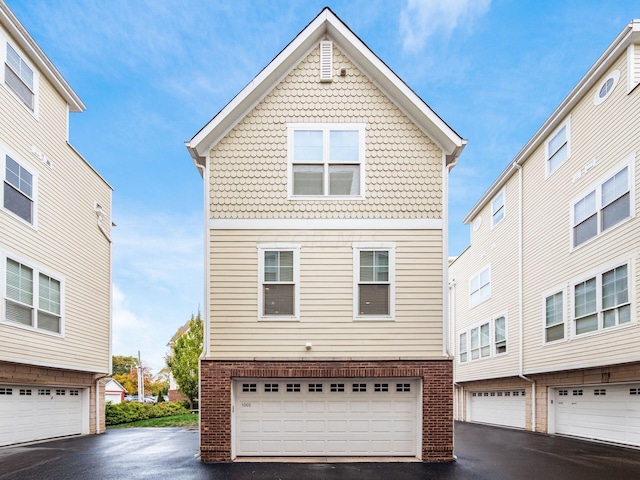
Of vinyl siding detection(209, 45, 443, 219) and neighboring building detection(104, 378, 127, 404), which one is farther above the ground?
vinyl siding detection(209, 45, 443, 219)

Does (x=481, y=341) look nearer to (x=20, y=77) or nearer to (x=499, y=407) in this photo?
(x=499, y=407)

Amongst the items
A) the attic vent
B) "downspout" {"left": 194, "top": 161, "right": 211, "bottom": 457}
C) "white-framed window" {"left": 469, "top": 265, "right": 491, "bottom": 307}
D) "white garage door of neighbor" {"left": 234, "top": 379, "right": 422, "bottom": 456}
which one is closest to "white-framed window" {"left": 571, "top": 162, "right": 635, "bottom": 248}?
"white garage door of neighbor" {"left": 234, "top": 379, "right": 422, "bottom": 456}

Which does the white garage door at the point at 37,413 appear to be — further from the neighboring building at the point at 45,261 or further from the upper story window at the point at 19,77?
the upper story window at the point at 19,77

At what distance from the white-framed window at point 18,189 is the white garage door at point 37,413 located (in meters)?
4.83

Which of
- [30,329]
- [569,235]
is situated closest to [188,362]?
[30,329]

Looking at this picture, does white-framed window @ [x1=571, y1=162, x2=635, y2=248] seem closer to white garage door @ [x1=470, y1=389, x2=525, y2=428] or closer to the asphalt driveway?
the asphalt driveway

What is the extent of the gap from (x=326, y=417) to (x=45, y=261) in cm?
957

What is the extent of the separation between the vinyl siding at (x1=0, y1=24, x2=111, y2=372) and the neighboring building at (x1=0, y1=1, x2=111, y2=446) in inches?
1.3

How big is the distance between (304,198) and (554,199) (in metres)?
9.95

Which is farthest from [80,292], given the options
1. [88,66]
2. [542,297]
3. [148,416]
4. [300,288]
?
[88,66]

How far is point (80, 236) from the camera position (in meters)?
17.3

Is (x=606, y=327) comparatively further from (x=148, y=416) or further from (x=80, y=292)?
(x=148, y=416)

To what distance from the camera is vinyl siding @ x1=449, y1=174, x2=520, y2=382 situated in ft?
66.6

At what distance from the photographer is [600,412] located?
15.0 metres
